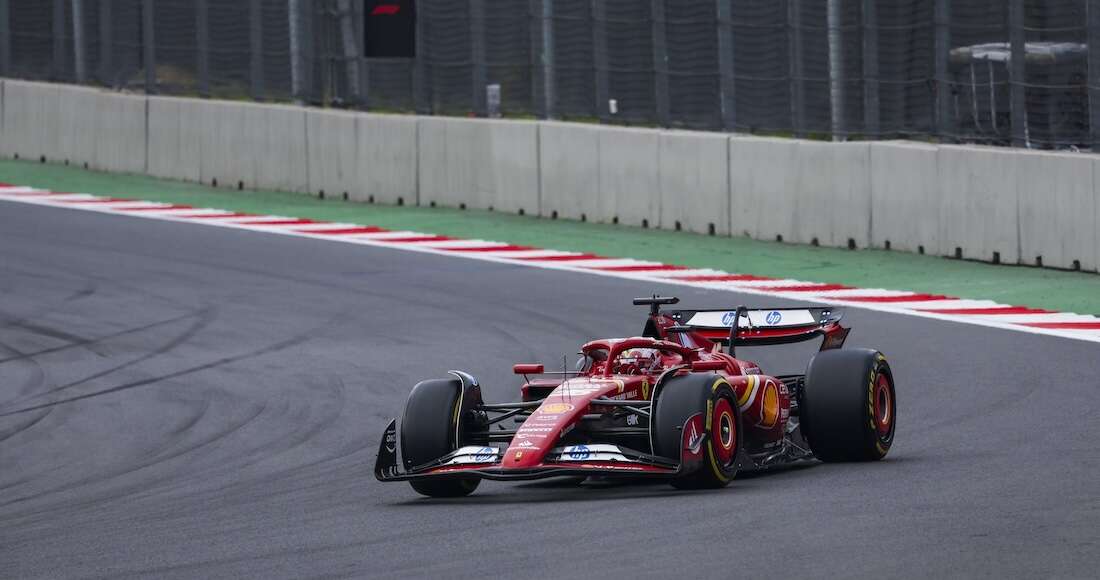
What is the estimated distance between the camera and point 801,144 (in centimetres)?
2255

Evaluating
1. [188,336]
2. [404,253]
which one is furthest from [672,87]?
[188,336]

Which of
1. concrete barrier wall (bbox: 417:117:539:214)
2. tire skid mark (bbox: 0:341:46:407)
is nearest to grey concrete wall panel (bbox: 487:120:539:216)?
concrete barrier wall (bbox: 417:117:539:214)

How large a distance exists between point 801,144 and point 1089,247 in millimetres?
4067

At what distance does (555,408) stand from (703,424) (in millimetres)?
770

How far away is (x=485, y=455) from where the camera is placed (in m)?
10.4

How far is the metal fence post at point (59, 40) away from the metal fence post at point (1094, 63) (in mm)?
17335

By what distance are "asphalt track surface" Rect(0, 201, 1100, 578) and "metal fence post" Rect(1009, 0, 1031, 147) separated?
3.55 m

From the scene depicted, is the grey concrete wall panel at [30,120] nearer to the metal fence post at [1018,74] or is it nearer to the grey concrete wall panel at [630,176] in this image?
the grey concrete wall panel at [630,176]

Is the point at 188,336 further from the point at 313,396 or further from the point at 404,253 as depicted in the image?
the point at 404,253

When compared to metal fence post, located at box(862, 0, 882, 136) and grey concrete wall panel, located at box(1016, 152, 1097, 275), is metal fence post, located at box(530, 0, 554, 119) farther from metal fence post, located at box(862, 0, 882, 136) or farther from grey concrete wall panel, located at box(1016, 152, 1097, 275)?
grey concrete wall panel, located at box(1016, 152, 1097, 275)

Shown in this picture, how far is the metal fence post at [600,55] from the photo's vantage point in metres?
25.0

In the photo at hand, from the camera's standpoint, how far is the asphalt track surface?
343 inches

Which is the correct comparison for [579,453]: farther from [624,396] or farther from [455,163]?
[455,163]

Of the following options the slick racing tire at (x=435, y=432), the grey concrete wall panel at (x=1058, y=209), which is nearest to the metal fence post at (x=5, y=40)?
the grey concrete wall panel at (x=1058, y=209)
